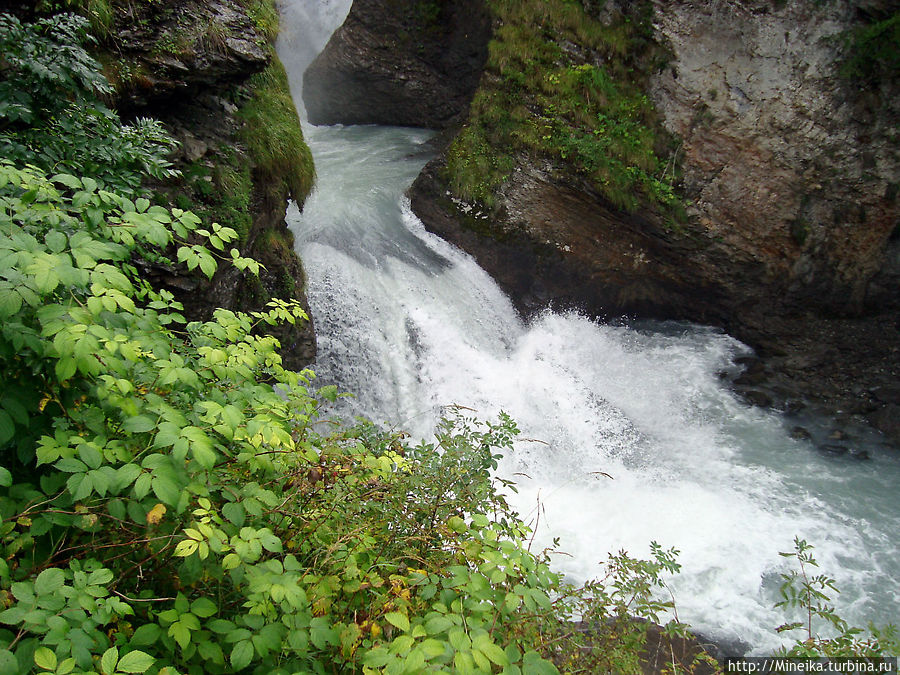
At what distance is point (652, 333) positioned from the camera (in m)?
8.94

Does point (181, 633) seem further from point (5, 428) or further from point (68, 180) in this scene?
point (68, 180)

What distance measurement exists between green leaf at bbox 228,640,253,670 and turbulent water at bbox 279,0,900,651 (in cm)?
314

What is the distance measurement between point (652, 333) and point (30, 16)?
876 cm

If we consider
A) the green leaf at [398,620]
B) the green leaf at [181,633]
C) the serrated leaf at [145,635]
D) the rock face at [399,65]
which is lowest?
the serrated leaf at [145,635]

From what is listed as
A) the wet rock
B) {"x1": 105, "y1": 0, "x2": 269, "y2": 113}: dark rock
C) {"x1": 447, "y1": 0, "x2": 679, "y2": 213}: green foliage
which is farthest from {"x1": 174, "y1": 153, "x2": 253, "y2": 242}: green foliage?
the wet rock

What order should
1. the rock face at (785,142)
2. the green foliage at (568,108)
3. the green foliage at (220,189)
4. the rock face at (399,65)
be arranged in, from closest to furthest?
the green foliage at (220,189) < the rock face at (785,142) < the green foliage at (568,108) < the rock face at (399,65)

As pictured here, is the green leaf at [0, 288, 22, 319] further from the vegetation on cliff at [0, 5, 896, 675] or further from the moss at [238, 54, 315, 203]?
the moss at [238, 54, 315, 203]

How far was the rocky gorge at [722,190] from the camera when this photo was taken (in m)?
7.44

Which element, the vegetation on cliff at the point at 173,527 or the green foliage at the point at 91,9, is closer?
the vegetation on cliff at the point at 173,527

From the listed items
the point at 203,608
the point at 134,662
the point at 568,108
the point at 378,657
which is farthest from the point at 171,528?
the point at 568,108

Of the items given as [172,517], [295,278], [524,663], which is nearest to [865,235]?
[295,278]

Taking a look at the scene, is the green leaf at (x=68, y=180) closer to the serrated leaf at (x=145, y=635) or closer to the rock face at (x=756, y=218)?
the serrated leaf at (x=145, y=635)

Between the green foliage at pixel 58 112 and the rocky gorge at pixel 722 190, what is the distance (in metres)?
5.90

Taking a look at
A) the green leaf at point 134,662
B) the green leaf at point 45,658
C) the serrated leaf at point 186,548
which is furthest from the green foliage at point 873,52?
the green leaf at point 45,658
